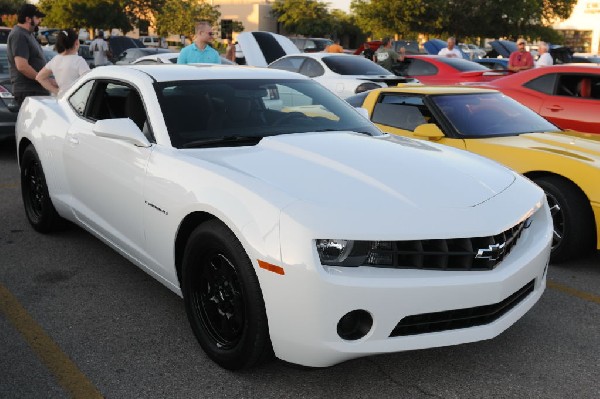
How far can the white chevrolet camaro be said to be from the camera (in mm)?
2664

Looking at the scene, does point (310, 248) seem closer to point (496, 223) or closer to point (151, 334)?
point (496, 223)

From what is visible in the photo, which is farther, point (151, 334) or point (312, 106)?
point (312, 106)

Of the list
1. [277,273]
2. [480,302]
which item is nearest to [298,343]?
[277,273]

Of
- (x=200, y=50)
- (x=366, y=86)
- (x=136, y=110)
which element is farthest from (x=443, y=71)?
(x=136, y=110)

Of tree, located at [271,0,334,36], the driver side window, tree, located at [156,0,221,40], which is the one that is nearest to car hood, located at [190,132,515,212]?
the driver side window

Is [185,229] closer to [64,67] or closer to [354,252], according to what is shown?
[354,252]

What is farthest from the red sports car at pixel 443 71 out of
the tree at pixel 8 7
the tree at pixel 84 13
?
the tree at pixel 8 7

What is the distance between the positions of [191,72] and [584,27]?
7565 centimetres

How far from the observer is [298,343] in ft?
8.84

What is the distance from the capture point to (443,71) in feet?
38.2

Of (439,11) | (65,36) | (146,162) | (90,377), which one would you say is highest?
(439,11)

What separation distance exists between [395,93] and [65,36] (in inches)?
144

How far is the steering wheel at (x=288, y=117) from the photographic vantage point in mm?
4031

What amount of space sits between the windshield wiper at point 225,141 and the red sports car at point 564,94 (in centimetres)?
502
